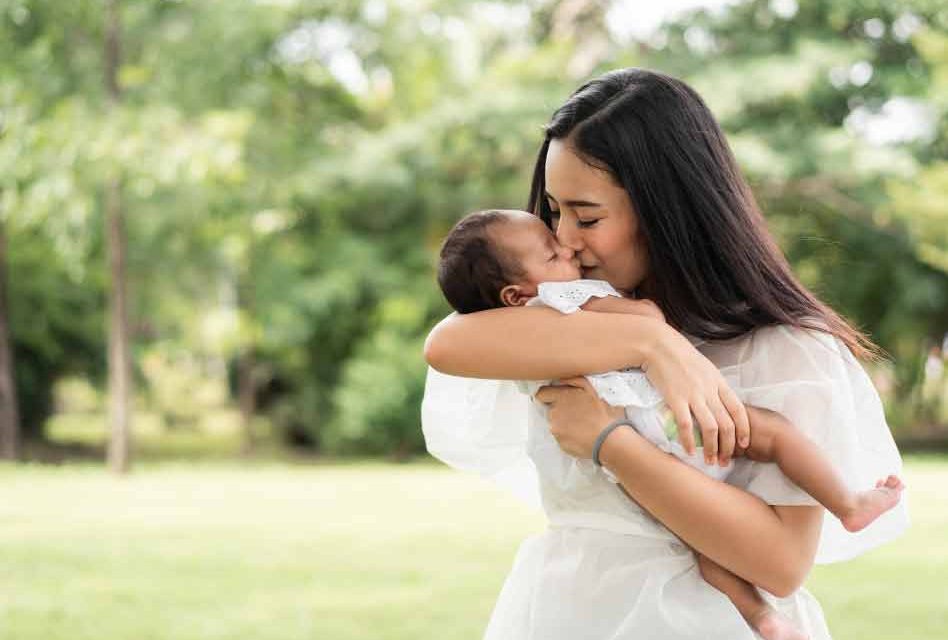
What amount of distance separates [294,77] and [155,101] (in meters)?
2.91

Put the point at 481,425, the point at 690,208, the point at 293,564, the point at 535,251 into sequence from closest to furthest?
the point at 690,208 < the point at 535,251 < the point at 481,425 < the point at 293,564

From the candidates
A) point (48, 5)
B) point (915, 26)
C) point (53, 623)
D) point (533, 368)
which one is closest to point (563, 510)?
point (533, 368)

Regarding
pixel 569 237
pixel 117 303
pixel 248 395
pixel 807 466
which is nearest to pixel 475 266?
pixel 569 237

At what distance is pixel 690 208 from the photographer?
2062 millimetres

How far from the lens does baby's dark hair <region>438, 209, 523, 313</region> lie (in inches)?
90.7

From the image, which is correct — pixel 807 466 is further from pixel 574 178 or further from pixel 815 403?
pixel 574 178

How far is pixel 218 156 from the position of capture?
12875mm

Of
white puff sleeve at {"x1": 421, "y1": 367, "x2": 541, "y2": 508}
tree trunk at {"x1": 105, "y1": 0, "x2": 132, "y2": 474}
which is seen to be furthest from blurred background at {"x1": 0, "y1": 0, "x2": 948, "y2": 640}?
white puff sleeve at {"x1": 421, "y1": 367, "x2": 541, "y2": 508}

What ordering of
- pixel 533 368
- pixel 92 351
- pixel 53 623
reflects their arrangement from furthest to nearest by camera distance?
Answer: pixel 92 351 < pixel 53 623 < pixel 533 368

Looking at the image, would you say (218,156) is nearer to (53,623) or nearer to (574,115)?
(53,623)

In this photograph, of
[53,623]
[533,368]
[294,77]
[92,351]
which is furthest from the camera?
[92,351]

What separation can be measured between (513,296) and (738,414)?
55cm

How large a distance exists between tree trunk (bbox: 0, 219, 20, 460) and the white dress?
16494 mm

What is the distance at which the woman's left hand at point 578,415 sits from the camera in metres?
1.92
